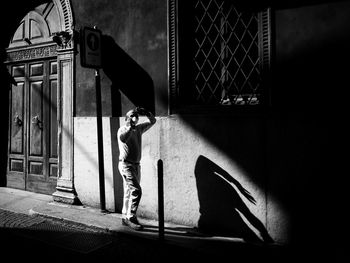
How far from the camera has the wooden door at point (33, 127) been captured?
763 centimetres

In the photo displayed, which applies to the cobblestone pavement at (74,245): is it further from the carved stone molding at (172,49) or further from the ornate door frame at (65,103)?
the carved stone molding at (172,49)

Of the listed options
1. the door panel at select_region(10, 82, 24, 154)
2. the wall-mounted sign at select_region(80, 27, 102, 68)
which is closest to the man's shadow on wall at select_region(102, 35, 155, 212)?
the wall-mounted sign at select_region(80, 27, 102, 68)

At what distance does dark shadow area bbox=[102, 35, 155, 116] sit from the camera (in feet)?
20.0

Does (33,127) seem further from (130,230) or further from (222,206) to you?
(222,206)

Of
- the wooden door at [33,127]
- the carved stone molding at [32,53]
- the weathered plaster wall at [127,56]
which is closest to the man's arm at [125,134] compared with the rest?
the weathered plaster wall at [127,56]

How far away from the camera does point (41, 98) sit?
309 inches

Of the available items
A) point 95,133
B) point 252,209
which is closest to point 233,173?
point 252,209

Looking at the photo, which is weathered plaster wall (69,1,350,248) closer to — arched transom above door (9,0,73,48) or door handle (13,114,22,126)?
arched transom above door (9,0,73,48)

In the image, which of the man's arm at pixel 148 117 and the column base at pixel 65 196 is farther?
the column base at pixel 65 196

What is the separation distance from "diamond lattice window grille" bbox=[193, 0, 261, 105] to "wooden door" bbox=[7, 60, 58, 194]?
3.53 m

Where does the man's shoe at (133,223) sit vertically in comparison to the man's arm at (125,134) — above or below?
below

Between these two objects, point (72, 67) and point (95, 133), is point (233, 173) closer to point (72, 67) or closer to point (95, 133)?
point (95, 133)

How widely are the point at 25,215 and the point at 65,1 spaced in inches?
168

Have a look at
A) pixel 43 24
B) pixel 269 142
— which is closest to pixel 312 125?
pixel 269 142
